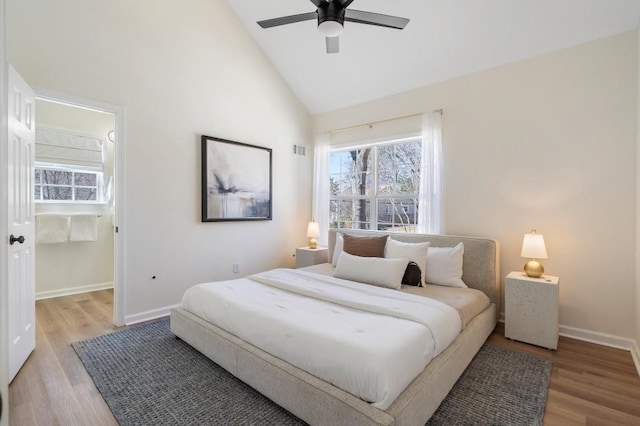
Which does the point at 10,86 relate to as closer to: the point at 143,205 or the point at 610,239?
the point at 143,205

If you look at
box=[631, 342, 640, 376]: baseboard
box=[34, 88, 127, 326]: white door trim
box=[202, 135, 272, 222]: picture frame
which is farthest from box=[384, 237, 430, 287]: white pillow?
box=[34, 88, 127, 326]: white door trim

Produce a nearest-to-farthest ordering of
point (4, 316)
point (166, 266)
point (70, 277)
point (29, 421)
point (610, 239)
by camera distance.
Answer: point (4, 316) → point (29, 421) → point (610, 239) → point (166, 266) → point (70, 277)

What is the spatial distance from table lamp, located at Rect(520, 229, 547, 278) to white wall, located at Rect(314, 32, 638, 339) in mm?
344

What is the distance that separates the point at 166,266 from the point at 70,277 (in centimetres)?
190

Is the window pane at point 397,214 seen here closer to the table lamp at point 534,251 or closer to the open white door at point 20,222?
the table lamp at point 534,251

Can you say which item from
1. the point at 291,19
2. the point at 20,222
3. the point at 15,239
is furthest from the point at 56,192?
the point at 291,19

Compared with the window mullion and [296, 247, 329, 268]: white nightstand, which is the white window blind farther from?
the window mullion

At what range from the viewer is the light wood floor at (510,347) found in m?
1.81

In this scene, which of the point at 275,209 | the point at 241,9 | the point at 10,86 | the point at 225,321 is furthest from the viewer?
the point at 275,209

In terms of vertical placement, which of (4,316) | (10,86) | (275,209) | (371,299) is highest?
(10,86)

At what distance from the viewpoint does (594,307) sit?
2.85 metres

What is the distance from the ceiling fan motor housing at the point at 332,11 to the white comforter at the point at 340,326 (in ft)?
6.68

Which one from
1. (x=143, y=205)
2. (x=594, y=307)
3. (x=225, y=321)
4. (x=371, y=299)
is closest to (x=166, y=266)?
(x=143, y=205)

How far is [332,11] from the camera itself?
228cm
